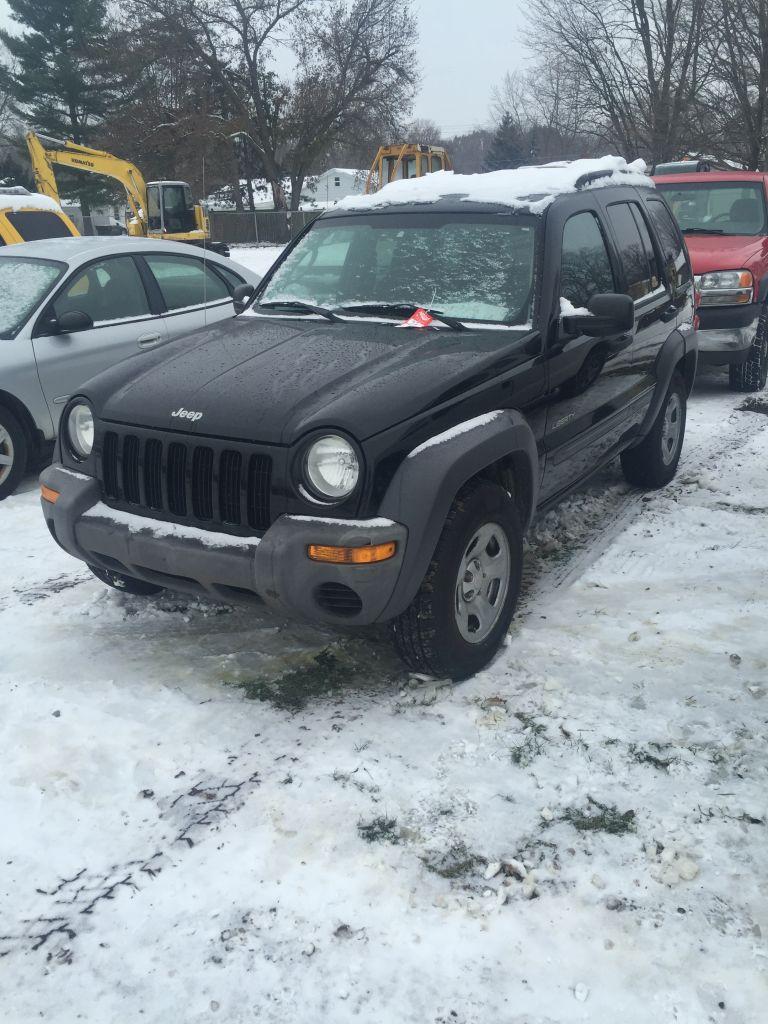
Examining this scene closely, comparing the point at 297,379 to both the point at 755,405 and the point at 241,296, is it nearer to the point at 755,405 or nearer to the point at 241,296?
the point at 241,296

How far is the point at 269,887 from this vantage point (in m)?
2.57

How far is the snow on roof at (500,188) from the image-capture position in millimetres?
4293

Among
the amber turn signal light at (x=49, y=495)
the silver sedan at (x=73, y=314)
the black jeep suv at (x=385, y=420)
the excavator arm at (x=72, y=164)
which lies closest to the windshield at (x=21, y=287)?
the silver sedan at (x=73, y=314)

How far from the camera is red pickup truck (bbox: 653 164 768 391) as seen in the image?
8148 millimetres

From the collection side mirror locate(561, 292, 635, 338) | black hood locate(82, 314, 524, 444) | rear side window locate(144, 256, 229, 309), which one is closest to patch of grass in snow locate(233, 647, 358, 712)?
black hood locate(82, 314, 524, 444)

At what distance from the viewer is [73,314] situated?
624cm

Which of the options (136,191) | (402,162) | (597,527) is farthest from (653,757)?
(402,162)

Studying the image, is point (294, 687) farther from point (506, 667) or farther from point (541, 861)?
point (541, 861)

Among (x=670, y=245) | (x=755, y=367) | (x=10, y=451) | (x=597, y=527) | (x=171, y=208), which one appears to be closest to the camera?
(x=597, y=527)

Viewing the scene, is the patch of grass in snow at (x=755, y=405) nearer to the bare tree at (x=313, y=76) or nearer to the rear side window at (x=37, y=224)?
the rear side window at (x=37, y=224)

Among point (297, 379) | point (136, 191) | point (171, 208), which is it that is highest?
point (171, 208)

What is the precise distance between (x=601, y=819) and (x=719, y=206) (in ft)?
27.8

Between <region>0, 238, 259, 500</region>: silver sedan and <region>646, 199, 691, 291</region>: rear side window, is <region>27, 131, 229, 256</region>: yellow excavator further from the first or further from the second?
<region>646, 199, 691, 291</region>: rear side window

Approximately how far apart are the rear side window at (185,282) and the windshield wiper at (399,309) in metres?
A: 3.07
